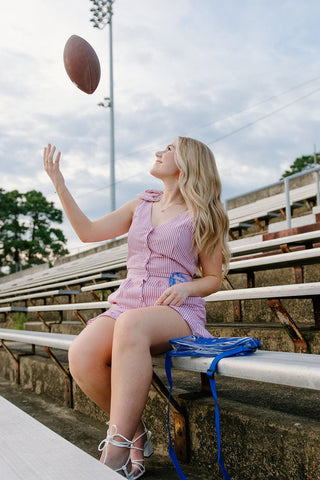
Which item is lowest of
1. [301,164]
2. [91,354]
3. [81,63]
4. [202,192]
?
[91,354]

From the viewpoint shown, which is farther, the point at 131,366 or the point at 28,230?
the point at 28,230

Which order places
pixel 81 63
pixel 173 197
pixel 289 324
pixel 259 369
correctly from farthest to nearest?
pixel 81 63
pixel 173 197
pixel 289 324
pixel 259 369

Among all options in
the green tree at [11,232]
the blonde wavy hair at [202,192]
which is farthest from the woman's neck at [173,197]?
the green tree at [11,232]

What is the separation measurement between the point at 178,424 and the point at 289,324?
565 millimetres

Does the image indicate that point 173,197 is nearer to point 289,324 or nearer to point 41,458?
point 289,324

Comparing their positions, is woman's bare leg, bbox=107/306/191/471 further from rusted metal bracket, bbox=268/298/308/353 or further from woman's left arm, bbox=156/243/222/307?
rusted metal bracket, bbox=268/298/308/353

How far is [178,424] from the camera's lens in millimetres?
1493

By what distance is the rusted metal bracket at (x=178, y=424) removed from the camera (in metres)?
1.45

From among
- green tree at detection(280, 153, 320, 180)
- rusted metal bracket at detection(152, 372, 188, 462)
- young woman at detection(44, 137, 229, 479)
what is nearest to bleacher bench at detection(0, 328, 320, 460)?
rusted metal bracket at detection(152, 372, 188, 462)

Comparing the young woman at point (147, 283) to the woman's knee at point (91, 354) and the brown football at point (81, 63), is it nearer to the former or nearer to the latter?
the woman's knee at point (91, 354)

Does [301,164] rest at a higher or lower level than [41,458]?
higher

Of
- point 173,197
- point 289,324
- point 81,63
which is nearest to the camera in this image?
point 289,324

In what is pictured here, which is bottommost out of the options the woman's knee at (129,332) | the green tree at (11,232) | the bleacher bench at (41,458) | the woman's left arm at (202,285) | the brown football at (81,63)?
the bleacher bench at (41,458)

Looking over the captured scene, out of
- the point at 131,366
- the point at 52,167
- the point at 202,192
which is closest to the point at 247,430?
the point at 131,366
